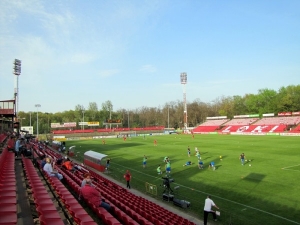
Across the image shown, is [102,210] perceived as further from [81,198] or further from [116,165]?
[116,165]

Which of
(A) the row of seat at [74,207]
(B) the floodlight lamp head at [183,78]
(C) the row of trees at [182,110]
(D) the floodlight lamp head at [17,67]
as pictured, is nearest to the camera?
(A) the row of seat at [74,207]

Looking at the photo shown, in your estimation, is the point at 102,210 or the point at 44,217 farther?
the point at 102,210

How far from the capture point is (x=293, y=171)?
984 inches

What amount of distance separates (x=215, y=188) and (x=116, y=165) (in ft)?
52.3

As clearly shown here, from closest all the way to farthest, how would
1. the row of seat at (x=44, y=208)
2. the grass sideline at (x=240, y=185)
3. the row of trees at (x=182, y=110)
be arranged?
the row of seat at (x=44, y=208) → the grass sideline at (x=240, y=185) → the row of trees at (x=182, y=110)

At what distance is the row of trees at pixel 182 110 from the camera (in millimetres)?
108500

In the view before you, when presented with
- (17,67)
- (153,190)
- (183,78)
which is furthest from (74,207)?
(183,78)

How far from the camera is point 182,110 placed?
474 feet

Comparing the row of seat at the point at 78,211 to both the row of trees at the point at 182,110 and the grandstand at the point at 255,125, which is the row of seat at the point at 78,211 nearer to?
the grandstand at the point at 255,125

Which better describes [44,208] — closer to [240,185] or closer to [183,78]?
[240,185]

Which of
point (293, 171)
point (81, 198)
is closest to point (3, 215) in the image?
point (81, 198)

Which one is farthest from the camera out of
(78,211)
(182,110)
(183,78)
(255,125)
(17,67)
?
(182,110)

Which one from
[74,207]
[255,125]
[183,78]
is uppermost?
[183,78]

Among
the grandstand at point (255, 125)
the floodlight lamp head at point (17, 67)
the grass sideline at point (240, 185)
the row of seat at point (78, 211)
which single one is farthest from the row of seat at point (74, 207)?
the grandstand at point (255, 125)
